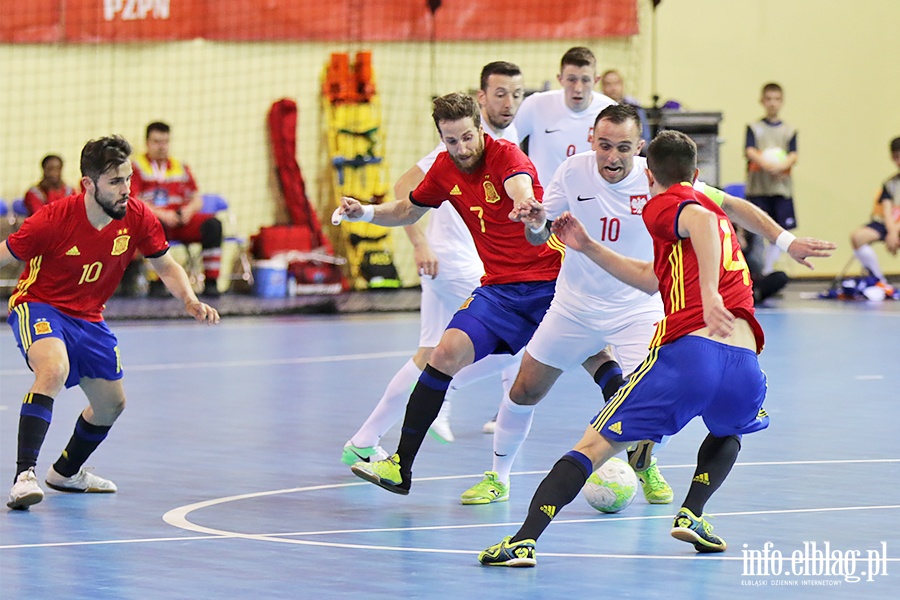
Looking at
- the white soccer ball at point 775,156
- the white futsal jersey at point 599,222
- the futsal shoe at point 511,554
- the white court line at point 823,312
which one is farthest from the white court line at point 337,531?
the white soccer ball at point 775,156

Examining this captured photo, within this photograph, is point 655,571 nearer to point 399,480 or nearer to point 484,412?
point 399,480

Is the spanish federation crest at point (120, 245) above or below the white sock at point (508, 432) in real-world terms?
above

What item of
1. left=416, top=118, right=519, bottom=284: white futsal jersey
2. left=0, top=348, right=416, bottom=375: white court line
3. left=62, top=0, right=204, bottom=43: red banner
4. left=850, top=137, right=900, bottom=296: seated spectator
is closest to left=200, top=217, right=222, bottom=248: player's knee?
left=62, top=0, right=204, bottom=43: red banner

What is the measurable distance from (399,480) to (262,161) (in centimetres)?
1121

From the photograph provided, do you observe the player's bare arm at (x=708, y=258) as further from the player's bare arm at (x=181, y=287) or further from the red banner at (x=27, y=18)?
the red banner at (x=27, y=18)

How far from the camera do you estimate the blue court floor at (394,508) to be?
17.2ft

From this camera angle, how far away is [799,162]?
1905 cm

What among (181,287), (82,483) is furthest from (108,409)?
(181,287)

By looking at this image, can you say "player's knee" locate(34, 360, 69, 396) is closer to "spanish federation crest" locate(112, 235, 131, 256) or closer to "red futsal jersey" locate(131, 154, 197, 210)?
"spanish federation crest" locate(112, 235, 131, 256)

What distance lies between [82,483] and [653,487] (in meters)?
2.56

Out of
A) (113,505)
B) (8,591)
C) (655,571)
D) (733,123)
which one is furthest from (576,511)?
(733,123)

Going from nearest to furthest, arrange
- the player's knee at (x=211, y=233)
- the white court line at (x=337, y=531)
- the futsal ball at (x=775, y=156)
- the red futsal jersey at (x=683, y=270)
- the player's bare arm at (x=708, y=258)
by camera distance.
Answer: the player's bare arm at (x=708, y=258) < the red futsal jersey at (x=683, y=270) < the white court line at (x=337, y=531) < the player's knee at (x=211, y=233) < the futsal ball at (x=775, y=156)

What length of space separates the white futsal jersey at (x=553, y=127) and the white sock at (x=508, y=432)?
2105 millimetres

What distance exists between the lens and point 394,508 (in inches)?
261
